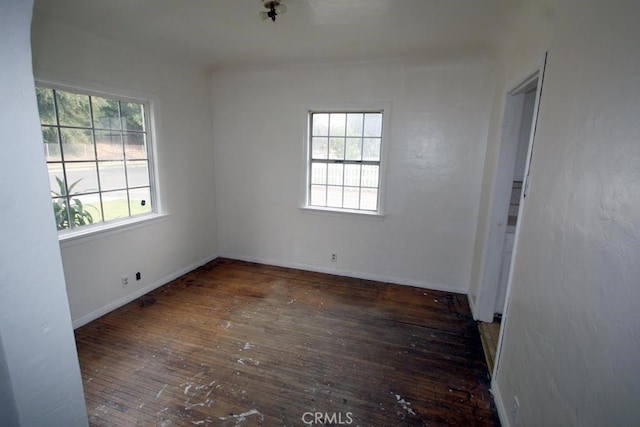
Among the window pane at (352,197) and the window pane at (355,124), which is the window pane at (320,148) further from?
the window pane at (352,197)

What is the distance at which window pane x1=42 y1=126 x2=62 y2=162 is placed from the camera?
250 cm

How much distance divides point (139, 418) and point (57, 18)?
121 inches

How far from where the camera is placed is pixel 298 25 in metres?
2.59

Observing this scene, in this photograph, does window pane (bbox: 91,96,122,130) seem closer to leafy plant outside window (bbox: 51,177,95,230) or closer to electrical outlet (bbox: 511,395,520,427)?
leafy plant outside window (bbox: 51,177,95,230)

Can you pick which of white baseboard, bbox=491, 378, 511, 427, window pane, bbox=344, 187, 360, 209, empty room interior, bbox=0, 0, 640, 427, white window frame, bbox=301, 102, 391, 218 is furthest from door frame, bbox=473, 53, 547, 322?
window pane, bbox=344, 187, 360, 209

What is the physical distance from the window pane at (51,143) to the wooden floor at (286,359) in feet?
5.15

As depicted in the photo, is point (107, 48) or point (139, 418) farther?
point (107, 48)

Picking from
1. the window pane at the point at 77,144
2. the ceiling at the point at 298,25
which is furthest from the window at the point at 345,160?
the window pane at the point at 77,144

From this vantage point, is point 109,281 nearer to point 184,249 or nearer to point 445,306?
point 184,249

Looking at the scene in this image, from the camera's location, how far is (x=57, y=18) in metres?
2.43

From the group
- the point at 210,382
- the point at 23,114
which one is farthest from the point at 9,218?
the point at 210,382

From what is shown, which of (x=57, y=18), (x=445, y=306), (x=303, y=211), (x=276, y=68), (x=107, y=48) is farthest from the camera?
(x=303, y=211)

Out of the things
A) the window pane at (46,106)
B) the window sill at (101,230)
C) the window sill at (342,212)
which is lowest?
the window sill at (101,230)

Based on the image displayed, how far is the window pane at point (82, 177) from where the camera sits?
2717 millimetres
